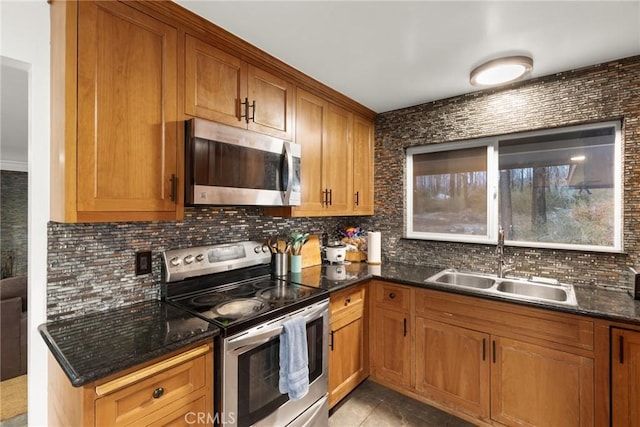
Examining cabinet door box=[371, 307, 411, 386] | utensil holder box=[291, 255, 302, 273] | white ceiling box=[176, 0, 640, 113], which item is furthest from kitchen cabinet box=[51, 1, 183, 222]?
cabinet door box=[371, 307, 411, 386]

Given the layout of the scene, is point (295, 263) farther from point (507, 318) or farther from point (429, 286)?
point (507, 318)

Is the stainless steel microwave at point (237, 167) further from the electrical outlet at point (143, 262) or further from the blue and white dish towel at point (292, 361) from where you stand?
the blue and white dish towel at point (292, 361)

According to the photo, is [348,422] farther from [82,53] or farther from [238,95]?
[82,53]

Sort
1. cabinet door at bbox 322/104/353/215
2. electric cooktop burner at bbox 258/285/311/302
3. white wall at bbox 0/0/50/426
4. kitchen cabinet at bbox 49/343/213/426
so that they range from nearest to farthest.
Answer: kitchen cabinet at bbox 49/343/213/426, white wall at bbox 0/0/50/426, electric cooktop burner at bbox 258/285/311/302, cabinet door at bbox 322/104/353/215

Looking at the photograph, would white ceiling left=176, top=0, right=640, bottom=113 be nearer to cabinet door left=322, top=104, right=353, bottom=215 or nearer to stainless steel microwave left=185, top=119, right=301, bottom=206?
cabinet door left=322, top=104, right=353, bottom=215


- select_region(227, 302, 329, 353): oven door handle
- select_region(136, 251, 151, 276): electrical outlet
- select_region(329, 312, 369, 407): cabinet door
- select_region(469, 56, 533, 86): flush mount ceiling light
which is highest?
select_region(469, 56, 533, 86): flush mount ceiling light

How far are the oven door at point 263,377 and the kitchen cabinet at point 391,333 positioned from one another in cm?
66

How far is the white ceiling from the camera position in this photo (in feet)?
4.50

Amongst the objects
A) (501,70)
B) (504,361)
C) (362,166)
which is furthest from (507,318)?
(362,166)

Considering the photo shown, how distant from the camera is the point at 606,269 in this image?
6.21 ft

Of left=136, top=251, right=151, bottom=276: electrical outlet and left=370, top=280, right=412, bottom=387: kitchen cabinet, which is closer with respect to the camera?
left=136, top=251, right=151, bottom=276: electrical outlet

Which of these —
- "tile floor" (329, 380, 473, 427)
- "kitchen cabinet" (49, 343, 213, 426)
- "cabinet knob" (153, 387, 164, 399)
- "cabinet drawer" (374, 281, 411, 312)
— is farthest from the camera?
"cabinet drawer" (374, 281, 411, 312)

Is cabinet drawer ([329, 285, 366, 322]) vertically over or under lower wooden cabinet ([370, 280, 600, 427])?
over

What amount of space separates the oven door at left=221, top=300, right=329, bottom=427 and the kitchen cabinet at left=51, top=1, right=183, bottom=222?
2.38 feet
